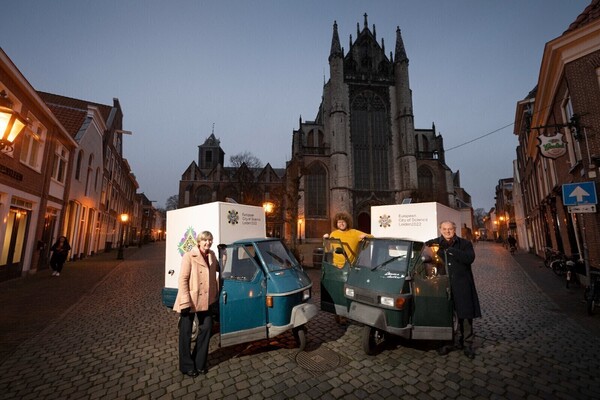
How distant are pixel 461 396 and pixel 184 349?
10.9 feet

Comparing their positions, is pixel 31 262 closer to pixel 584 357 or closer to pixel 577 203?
pixel 584 357

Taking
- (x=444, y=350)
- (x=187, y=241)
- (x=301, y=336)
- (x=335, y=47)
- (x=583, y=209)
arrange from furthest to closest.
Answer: (x=335, y=47) → (x=583, y=209) → (x=187, y=241) → (x=301, y=336) → (x=444, y=350)

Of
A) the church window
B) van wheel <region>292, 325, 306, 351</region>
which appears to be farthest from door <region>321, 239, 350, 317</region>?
the church window

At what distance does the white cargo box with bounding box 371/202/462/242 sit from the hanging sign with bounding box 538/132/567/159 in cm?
401

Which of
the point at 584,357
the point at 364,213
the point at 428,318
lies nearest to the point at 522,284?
the point at 584,357

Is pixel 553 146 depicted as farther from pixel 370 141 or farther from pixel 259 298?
pixel 370 141

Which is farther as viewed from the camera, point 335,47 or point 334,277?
point 335,47

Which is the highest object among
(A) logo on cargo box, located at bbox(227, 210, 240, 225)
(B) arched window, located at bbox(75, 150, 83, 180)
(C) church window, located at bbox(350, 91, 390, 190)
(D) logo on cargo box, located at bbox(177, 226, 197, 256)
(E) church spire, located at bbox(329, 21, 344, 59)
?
(E) church spire, located at bbox(329, 21, 344, 59)

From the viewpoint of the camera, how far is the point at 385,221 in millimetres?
7582

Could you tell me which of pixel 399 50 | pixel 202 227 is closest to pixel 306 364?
pixel 202 227


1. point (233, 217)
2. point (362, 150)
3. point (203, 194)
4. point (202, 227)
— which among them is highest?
point (362, 150)

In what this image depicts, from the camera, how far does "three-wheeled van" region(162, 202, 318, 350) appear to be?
12.4ft

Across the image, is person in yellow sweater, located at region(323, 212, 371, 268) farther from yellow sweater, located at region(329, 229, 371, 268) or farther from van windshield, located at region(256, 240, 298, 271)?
van windshield, located at region(256, 240, 298, 271)

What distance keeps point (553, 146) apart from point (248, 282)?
10.3m
